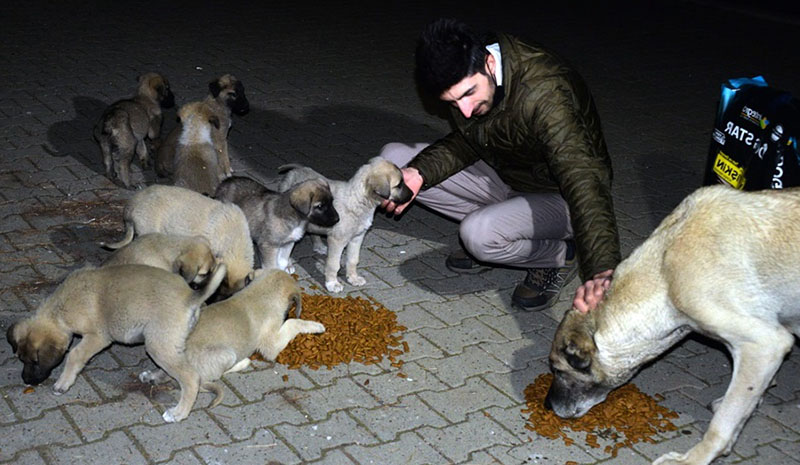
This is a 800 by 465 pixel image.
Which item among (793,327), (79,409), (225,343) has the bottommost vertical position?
(79,409)

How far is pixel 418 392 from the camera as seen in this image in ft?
18.1

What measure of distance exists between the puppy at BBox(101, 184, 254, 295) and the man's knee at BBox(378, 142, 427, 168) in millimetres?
1299

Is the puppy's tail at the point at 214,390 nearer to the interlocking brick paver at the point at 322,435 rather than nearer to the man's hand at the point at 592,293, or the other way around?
the interlocking brick paver at the point at 322,435

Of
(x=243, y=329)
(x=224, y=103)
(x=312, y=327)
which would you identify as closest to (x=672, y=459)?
(x=312, y=327)

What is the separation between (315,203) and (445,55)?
1.50m

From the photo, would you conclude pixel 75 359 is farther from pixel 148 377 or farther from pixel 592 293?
pixel 592 293

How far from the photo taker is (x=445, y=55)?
515cm

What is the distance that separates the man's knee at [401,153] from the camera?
696 cm

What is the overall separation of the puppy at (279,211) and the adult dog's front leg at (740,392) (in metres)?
2.66

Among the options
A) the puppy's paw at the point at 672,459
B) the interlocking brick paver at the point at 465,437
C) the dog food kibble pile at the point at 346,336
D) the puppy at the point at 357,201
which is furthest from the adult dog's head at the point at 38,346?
the puppy's paw at the point at 672,459

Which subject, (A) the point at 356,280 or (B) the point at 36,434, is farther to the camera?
(A) the point at 356,280

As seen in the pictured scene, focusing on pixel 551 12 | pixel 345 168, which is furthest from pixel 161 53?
pixel 551 12

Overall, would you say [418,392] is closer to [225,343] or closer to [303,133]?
[225,343]

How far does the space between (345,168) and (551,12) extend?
323 inches
